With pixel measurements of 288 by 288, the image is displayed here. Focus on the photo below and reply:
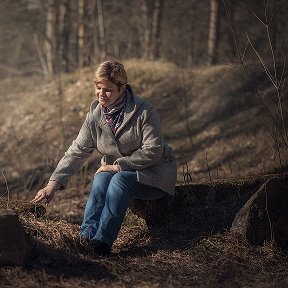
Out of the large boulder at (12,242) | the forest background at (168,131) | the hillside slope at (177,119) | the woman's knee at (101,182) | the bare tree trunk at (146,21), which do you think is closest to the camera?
the large boulder at (12,242)

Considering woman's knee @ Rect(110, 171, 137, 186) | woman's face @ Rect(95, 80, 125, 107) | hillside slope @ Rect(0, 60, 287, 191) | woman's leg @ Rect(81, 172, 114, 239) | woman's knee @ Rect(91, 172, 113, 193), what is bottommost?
hillside slope @ Rect(0, 60, 287, 191)

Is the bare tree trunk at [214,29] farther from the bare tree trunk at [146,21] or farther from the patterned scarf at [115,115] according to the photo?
the patterned scarf at [115,115]

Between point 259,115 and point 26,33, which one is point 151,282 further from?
point 26,33

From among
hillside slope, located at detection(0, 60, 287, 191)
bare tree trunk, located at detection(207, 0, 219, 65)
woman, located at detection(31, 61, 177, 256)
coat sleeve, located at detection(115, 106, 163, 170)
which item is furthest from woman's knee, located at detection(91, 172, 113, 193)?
bare tree trunk, located at detection(207, 0, 219, 65)

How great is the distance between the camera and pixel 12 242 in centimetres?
379

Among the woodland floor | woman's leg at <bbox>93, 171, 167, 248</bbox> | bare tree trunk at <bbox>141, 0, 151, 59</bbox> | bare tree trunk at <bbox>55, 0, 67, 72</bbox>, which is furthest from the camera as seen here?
bare tree trunk at <bbox>55, 0, 67, 72</bbox>

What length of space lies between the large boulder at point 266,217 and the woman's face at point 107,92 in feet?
4.50

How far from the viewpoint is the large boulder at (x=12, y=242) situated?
377 cm

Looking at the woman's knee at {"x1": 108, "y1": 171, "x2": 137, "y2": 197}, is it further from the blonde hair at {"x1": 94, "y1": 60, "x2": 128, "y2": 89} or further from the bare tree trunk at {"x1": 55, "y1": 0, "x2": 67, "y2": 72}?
the bare tree trunk at {"x1": 55, "y1": 0, "x2": 67, "y2": 72}

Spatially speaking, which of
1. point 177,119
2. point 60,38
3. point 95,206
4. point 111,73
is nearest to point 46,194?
point 95,206

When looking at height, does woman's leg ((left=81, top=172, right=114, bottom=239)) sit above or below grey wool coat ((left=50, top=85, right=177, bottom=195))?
below

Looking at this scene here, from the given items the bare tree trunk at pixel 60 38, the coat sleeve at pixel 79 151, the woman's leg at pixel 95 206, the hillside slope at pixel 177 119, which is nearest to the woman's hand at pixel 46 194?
the coat sleeve at pixel 79 151

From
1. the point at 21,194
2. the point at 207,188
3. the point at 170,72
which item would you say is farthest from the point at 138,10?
the point at 207,188

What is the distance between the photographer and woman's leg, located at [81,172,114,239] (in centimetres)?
434
